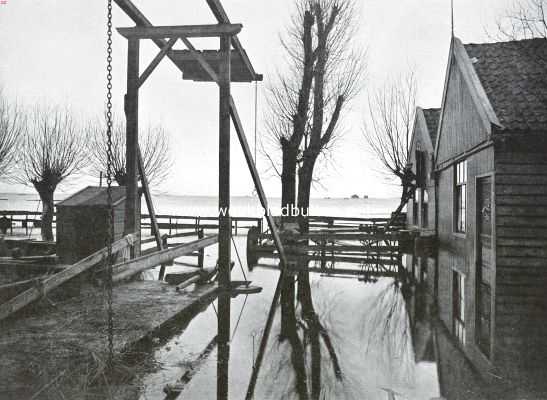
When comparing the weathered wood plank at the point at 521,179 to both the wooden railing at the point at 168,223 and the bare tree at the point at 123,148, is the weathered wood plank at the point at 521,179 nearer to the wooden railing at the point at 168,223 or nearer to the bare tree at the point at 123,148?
the wooden railing at the point at 168,223

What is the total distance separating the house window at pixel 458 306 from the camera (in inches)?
236

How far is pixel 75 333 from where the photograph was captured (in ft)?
16.7

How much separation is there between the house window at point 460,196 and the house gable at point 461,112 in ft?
1.50

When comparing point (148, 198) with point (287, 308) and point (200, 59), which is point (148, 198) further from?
point (287, 308)

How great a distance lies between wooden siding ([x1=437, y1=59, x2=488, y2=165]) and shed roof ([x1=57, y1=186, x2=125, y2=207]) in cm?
811

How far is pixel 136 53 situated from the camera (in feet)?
27.2

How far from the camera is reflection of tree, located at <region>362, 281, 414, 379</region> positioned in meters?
4.82

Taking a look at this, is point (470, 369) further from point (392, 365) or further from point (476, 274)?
point (476, 274)

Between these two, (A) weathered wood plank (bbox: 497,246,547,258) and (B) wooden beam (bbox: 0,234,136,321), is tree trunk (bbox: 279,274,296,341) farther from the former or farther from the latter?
(A) weathered wood plank (bbox: 497,246,547,258)

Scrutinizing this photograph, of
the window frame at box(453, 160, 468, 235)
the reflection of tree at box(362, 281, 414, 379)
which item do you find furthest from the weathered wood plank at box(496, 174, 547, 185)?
the reflection of tree at box(362, 281, 414, 379)

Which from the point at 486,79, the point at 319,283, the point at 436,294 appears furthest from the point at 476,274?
the point at 486,79

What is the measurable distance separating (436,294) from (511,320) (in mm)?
2185

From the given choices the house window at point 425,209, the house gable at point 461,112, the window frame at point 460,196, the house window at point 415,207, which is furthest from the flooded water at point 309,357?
the house window at point 415,207

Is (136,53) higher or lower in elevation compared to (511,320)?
higher
